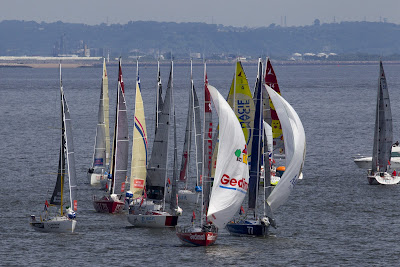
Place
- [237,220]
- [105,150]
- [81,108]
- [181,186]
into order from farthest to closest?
[81,108] → [105,150] → [181,186] → [237,220]

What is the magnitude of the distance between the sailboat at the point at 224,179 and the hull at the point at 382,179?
25788mm

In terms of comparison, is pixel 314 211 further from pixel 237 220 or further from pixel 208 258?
pixel 208 258

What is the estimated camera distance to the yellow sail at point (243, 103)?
187 feet

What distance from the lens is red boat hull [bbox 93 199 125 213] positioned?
2279 inches

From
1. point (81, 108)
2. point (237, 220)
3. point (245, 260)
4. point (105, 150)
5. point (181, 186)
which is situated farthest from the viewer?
point (81, 108)

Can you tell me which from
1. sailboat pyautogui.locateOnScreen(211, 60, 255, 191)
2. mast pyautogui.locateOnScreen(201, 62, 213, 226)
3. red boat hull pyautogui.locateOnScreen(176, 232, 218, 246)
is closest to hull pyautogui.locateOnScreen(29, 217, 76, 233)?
red boat hull pyautogui.locateOnScreen(176, 232, 218, 246)

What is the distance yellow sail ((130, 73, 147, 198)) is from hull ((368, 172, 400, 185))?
21.4 metres

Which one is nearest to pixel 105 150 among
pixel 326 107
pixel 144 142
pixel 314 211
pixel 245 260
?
pixel 144 142

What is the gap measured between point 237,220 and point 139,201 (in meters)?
6.31

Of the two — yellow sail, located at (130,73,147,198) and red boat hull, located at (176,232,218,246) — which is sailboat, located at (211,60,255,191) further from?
red boat hull, located at (176,232,218,246)

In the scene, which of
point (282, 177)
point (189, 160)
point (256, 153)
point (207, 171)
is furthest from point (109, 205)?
point (282, 177)

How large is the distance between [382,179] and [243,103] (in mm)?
17639

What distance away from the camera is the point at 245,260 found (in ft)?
150

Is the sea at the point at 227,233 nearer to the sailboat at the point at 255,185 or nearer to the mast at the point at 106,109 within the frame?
the sailboat at the point at 255,185
